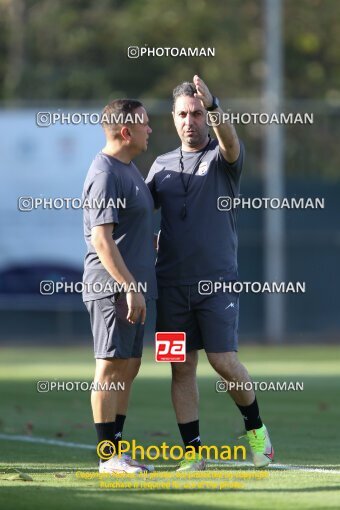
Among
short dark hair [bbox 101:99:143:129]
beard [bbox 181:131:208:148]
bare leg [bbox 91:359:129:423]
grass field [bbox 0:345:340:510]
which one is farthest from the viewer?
beard [bbox 181:131:208:148]

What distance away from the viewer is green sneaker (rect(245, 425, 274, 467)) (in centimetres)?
940

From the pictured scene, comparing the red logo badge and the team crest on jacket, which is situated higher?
the team crest on jacket

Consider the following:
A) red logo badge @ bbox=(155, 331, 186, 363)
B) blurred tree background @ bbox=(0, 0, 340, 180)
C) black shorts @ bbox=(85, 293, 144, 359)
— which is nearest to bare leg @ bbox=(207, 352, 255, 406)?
red logo badge @ bbox=(155, 331, 186, 363)

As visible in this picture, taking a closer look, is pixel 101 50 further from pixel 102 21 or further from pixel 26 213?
pixel 26 213

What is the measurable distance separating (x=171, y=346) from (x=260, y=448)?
3.03 feet

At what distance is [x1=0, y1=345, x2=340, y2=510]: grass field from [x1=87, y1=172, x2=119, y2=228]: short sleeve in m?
1.68

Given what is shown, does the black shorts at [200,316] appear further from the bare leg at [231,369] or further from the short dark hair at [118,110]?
the short dark hair at [118,110]

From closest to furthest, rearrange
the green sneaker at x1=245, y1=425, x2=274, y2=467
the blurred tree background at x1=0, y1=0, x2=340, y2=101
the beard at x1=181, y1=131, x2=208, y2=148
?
the green sneaker at x1=245, y1=425, x2=274, y2=467 → the beard at x1=181, y1=131, x2=208, y2=148 → the blurred tree background at x1=0, y1=0, x2=340, y2=101

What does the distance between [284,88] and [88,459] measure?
109 feet

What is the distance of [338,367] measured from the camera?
71.2 feet

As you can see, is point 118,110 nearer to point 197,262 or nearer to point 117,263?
point 117,263

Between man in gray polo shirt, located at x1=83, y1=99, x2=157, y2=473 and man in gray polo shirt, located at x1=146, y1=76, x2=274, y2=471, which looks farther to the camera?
man in gray polo shirt, located at x1=146, y1=76, x2=274, y2=471

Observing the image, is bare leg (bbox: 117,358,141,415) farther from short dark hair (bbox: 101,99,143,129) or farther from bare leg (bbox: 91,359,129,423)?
short dark hair (bbox: 101,99,143,129)

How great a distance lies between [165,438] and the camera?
11648 mm
